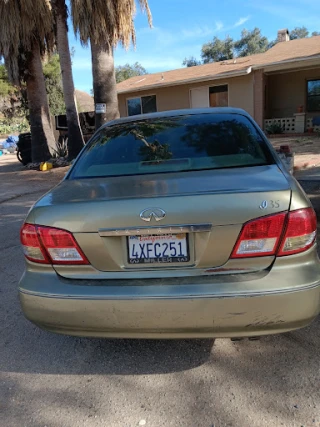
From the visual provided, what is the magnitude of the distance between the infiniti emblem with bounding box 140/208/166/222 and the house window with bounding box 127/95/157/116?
18039 millimetres

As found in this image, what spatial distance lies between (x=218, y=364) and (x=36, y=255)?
4.63 ft

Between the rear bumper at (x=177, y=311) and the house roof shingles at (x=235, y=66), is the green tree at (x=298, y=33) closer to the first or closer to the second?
the house roof shingles at (x=235, y=66)

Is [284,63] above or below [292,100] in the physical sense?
above

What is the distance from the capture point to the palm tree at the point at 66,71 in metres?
11.2

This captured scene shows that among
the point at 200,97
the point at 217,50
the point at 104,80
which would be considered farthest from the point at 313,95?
the point at 217,50

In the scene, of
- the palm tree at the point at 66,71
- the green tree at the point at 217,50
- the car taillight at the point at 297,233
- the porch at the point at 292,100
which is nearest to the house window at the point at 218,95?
the porch at the point at 292,100

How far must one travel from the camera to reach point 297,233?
2.11m

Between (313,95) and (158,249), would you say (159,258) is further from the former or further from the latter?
(313,95)

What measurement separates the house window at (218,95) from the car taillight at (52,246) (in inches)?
652

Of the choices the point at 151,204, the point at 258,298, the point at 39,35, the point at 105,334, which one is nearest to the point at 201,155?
the point at 151,204

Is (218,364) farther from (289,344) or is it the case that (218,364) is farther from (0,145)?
(0,145)

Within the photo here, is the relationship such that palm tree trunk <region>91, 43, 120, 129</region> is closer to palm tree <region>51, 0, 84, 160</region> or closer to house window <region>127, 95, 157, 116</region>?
palm tree <region>51, 0, 84, 160</region>

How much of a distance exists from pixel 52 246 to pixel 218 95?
1685 centimetres

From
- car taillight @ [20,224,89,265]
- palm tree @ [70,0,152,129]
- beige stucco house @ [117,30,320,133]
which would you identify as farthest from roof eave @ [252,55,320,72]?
car taillight @ [20,224,89,265]
